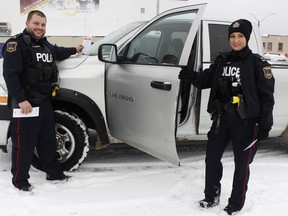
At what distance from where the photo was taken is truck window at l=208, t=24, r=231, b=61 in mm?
4070

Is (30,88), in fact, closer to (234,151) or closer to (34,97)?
(34,97)

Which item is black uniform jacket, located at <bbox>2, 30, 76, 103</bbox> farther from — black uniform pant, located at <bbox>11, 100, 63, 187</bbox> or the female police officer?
the female police officer

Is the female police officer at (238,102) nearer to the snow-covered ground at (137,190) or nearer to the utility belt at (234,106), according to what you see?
the utility belt at (234,106)

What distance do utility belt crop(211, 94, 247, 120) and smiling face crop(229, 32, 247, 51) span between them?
0.39 m

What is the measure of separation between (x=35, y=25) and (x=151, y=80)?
1216mm

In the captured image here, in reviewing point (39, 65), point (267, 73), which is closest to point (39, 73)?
point (39, 65)

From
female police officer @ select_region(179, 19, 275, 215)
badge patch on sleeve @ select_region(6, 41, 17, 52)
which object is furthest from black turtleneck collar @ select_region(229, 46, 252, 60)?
badge patch on sleeve @ select_region(6, 41, 17, 52)

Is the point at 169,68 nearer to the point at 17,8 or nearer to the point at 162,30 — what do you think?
the point at 162,30

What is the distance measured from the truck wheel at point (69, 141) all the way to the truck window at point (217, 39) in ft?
5.28

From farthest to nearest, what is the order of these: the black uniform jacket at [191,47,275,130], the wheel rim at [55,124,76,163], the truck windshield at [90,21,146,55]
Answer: the truck windshield at [90,21,146,55] < the wheel rim at [55,124,76,163] < the black uniform jacket at [191,47,275,130]

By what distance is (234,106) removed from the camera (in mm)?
3043

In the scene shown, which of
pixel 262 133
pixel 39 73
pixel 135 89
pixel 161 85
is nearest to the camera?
pixel 262 133

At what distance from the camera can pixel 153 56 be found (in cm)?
403

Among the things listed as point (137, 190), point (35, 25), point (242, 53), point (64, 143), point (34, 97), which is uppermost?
point (35, 25)
